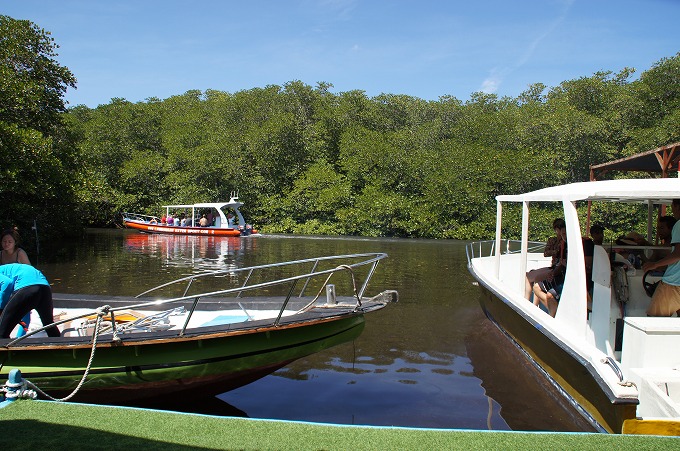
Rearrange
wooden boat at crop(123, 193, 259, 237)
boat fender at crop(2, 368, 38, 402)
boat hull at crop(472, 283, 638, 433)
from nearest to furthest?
boat hull at crop(472, 283, 638, 433)
boat fender at crop(2, 368, 38, 402)
wooden boat at crop(123, 193, 259, 237)

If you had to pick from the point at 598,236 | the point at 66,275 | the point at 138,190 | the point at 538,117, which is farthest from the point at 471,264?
the point at 138,190

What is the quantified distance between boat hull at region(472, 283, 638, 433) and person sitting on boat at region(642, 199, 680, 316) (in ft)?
3.47

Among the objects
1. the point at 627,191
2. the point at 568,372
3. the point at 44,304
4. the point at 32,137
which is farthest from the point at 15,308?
the point at 32,137

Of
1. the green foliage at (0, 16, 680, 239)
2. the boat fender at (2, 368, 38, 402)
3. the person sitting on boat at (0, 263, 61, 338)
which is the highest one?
the green foliage at (0, 16, 680, 239)

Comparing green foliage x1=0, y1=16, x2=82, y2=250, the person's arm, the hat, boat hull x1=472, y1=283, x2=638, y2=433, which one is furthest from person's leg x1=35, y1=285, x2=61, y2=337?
green foliage x1=0, y1=16, x2=82, y2=250

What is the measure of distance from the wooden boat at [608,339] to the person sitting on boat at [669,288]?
36 cm

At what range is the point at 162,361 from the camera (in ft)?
19.5

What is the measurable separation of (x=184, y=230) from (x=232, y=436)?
1184 inches

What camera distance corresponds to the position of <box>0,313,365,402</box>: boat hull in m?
5.83

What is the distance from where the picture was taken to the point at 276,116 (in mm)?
42125

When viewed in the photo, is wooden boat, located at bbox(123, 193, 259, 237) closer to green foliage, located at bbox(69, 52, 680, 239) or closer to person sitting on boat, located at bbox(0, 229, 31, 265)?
green foliage, located at bbox(69, 52, 680, 239)

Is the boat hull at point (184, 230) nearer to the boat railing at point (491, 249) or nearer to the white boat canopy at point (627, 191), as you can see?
the boat railing at point (491, 249)

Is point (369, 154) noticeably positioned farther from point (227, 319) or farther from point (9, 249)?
point (9, 249)

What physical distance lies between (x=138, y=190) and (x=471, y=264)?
116 feet
